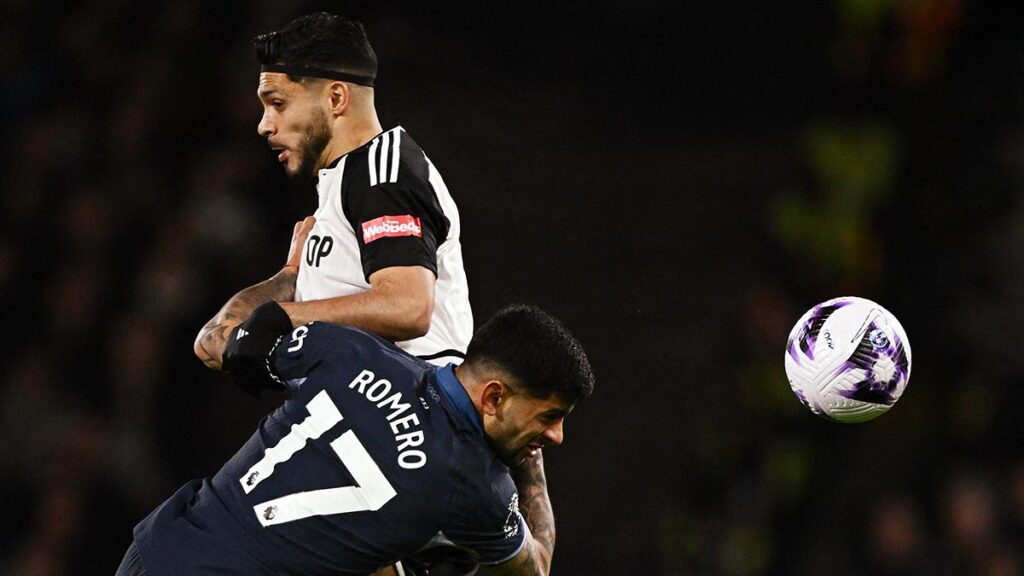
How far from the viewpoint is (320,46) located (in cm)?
410

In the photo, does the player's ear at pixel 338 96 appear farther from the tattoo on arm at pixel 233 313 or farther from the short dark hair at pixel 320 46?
the tattoo on arm at pixel 233 313

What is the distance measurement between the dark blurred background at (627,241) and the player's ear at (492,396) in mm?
4243

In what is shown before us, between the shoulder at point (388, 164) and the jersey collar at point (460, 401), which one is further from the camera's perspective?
the shoulder at point (388, 164)

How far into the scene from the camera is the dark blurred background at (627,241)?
7.70 meters

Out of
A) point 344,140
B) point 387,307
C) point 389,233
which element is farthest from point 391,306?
point 344,140

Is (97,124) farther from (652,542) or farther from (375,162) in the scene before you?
(375,162)

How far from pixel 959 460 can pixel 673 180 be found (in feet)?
8.14

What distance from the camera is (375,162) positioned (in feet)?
13.0

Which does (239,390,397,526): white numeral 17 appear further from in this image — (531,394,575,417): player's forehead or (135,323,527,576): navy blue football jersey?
(531,394,575,417): player's forehead

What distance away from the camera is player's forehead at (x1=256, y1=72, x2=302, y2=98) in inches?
161

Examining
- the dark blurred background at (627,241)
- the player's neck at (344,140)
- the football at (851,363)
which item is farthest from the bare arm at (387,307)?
the dark blurred background at (627,241)

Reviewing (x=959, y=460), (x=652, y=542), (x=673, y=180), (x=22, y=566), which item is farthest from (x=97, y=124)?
(x=959, y=460)

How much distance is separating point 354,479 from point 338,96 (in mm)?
1152

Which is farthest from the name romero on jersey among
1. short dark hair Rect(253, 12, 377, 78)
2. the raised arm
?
short dark hair Rect(253, 12, 377, 78)
